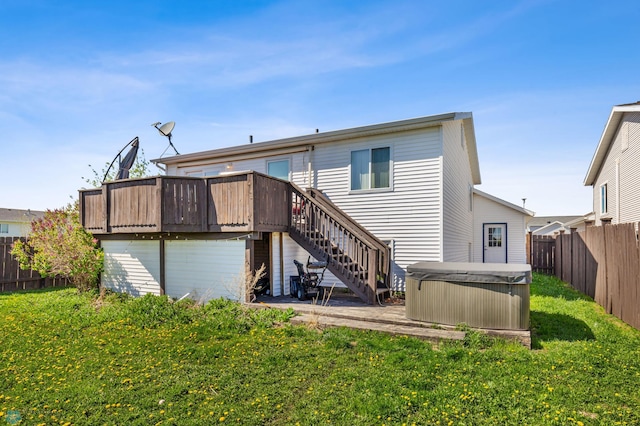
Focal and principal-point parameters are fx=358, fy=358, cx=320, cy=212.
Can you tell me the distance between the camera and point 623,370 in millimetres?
4363

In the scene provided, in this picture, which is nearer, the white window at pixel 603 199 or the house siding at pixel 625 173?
the house siding at pixel 625 173

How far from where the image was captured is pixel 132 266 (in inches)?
398

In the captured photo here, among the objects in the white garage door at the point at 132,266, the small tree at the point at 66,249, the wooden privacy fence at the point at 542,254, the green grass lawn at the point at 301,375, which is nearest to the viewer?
the green grass lawn at the point at 301,375

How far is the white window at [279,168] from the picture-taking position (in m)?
11.7

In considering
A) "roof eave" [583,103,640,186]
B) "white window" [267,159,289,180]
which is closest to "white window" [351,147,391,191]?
"white window" [267,159,289,180]

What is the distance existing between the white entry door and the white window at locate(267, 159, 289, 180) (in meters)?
10.6

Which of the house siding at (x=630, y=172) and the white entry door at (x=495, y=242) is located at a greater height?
the house siding at (x=630, y=172)

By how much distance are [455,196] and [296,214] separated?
5607mm

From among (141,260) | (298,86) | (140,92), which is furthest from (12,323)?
(298,86)

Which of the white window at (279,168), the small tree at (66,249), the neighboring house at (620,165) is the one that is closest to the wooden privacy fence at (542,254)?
the neighboring house at (620,165)

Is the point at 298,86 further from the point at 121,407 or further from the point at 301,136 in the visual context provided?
the point at 121,407

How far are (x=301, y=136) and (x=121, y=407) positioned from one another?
27.9ft

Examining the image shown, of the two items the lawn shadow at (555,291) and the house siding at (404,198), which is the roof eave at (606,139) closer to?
the lawn shadow at (555,291)

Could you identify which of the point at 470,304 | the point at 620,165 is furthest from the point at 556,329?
the point at 620,165
